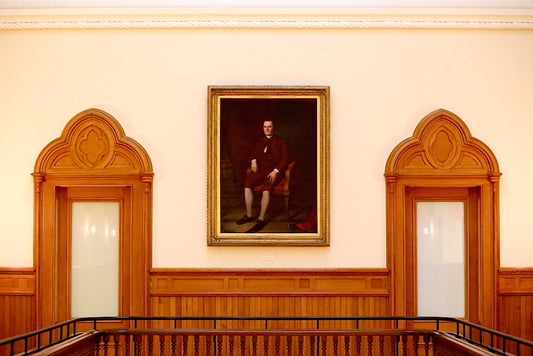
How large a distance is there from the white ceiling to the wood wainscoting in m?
3.76

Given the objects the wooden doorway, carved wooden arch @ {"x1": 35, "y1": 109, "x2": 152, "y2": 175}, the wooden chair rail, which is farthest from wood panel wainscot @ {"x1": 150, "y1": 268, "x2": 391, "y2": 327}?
carved wooden arch @ {"x1": 35, "y1": 109, "x2": 152, "y2": 175}

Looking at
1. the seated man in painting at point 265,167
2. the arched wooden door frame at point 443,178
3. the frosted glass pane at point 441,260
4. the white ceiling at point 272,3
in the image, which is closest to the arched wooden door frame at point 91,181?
the seated man in painting at point 265,167

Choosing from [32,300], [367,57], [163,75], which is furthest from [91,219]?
[367,57]

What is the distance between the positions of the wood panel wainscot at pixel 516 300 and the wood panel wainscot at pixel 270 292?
161 centimetres

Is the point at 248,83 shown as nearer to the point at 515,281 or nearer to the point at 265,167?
the point at 265,167

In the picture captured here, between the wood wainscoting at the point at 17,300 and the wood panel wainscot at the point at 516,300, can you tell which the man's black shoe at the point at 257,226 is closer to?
the wood wainscoting at the point at 17,300

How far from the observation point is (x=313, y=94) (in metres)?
7.66

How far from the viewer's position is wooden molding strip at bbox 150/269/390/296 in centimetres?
760

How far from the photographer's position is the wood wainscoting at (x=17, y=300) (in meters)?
7.61

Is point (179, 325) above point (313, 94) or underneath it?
underneath

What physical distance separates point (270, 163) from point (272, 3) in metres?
2.25

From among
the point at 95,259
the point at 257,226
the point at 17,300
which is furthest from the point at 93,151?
the point at 257,226

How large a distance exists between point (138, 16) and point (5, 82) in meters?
2.14

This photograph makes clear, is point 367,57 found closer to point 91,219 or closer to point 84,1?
point 84,1
